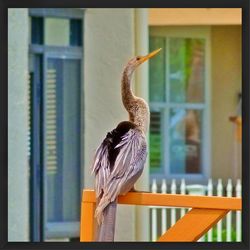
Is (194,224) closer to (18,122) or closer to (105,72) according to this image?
(18,122)

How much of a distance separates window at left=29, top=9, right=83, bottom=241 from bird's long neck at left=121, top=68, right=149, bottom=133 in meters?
3.71

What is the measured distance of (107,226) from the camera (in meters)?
3.95

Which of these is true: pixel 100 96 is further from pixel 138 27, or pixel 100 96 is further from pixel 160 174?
pixel 160 174

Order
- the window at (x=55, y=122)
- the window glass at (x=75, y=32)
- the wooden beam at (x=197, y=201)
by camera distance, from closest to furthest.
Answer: the wooden beam at (x=197, y=201)
the window at (x=55, y=122)
the window glass at (x=75, y=32)

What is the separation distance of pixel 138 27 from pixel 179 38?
350 centimetres

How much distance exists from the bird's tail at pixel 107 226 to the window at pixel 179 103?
8867mm

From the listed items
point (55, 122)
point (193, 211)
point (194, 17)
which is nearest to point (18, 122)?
point (55, 122)

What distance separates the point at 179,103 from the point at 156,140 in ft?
1.53

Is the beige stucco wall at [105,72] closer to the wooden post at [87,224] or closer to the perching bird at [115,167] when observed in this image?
the perching bird at [115,167]

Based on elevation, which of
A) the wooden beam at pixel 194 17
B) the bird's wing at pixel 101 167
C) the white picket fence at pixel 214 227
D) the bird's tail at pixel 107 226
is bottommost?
the white picket fence at pixel 214 227

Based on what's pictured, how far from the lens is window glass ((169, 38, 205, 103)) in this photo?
13.0m

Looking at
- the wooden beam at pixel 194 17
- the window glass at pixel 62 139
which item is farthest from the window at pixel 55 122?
the wooden beam at pixel 194 17

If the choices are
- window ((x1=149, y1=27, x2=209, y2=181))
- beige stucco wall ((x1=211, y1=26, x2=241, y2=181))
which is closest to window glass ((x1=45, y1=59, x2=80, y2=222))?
window ((x1=149, y1=27, x2=209, y2=181))

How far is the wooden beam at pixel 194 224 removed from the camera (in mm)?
3832
